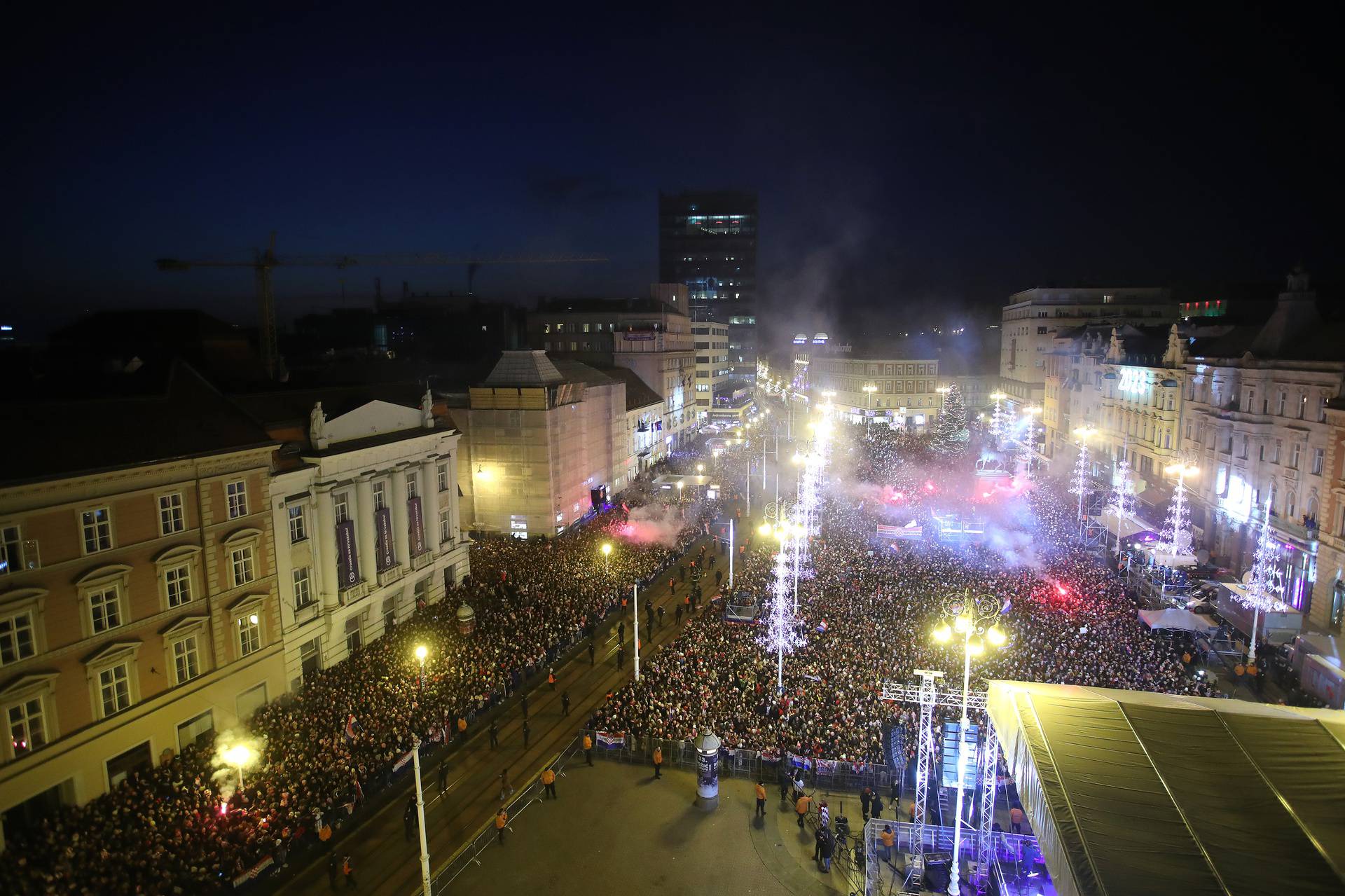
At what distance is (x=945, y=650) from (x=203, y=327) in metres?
50.5

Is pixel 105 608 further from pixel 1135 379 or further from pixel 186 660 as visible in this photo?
pixel 1135 379

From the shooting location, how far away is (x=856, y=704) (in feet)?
68.0

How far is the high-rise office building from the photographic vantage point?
5541 inches

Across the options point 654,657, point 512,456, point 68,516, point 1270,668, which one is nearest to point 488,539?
point 512,456

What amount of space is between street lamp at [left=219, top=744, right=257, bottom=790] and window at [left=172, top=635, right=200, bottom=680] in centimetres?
309

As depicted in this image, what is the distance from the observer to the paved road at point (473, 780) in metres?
16.6

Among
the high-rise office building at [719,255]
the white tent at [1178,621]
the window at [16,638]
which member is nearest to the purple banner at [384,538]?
the window at [16,638]

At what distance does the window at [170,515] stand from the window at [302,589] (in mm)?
5018

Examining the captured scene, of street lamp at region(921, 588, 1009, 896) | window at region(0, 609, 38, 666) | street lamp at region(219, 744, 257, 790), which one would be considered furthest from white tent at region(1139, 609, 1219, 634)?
window at region(0, 609, 38, 666)

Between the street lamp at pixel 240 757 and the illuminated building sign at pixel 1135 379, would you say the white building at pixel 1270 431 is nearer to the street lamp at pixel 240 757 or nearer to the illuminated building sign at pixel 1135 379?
the illuminated building sign at pixel 1135 379

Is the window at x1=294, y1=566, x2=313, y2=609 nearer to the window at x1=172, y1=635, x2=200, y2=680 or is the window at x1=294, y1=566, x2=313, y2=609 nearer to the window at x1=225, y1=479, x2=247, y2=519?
the window at x1=225, y1=479, x2=247, y2=519

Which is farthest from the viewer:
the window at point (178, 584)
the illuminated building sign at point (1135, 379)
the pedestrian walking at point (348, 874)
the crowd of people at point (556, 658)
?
the illuminated building sign at point (1135, 379)

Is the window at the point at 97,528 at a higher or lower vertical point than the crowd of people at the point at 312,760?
higher

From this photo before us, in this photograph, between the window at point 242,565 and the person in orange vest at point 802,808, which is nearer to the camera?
the person in orange vest at point 802,808
